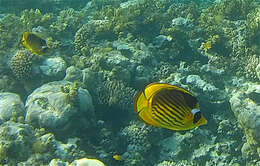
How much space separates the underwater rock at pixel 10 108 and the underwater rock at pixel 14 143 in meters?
0.87

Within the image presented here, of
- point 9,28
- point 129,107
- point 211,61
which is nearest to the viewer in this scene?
point 129,107

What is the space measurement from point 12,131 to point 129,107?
2567 millimetres

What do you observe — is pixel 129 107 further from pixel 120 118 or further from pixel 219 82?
pixel 219 82

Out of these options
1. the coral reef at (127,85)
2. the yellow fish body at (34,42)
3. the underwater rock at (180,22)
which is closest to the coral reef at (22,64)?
the coral reef at (127,85)

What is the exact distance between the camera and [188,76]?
6.66 metres

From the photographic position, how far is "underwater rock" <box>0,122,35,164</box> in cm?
474

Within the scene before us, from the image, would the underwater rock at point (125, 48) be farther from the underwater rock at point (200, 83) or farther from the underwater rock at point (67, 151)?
the underwater rock at point (67, 151)

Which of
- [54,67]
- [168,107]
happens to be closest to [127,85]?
[54,67]

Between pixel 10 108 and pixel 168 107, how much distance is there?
4855 mm

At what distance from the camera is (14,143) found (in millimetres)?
4828

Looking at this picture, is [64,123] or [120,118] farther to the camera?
[120,118]

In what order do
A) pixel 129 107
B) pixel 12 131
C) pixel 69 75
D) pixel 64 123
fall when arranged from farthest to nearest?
pixel 69 75 → pixel 129 107 → pixel 64 123 → pixel 12 131

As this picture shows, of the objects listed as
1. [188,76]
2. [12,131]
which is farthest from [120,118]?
[12,131]

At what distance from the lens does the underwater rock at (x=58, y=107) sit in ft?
18.1
